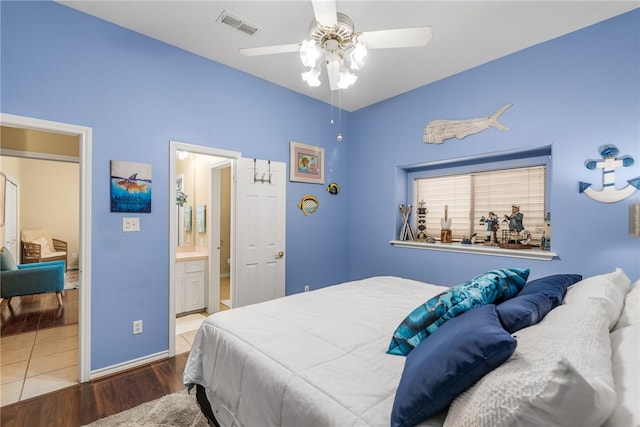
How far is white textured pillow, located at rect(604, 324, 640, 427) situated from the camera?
2.15 ft

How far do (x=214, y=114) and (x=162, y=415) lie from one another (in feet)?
8.71

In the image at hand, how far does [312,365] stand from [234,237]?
228cm

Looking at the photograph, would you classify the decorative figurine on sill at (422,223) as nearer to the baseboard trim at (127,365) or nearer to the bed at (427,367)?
the bed at (427,367)

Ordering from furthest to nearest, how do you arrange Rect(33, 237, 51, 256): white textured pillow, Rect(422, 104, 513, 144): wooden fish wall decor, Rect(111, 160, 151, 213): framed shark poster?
Rect(33, 237, 51, 256): white textured pillow
Rect(422, 104, 513, 144): wooden fish wall decor
Rect(111, 160, 151, 213): framed shark poster

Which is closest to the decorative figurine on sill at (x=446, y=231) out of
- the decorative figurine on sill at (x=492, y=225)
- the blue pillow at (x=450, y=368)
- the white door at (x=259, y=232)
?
the decorative figurine on sill at (x=492, y=225)

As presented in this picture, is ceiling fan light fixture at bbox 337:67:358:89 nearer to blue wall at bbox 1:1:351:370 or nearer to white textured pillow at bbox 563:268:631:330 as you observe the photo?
blue wall at bbox 1:1:351:370

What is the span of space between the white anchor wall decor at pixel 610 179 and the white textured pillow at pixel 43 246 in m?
8.74

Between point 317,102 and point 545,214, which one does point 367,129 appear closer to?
point 317,102

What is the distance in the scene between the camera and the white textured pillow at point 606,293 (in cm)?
125

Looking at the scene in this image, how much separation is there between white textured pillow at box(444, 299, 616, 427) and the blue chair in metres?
5.01

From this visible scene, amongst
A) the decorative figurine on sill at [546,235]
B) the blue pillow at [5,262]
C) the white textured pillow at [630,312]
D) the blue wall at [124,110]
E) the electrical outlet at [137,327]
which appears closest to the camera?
the white textured pillow at [630,312]

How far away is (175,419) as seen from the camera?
1.90 meters

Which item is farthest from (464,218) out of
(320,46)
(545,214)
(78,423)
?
(78,423)

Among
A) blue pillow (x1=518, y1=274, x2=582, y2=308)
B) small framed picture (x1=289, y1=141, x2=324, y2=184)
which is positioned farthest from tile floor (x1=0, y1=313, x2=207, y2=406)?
blue pillow (x1=518, y1=274, x2=582, y2=308)
